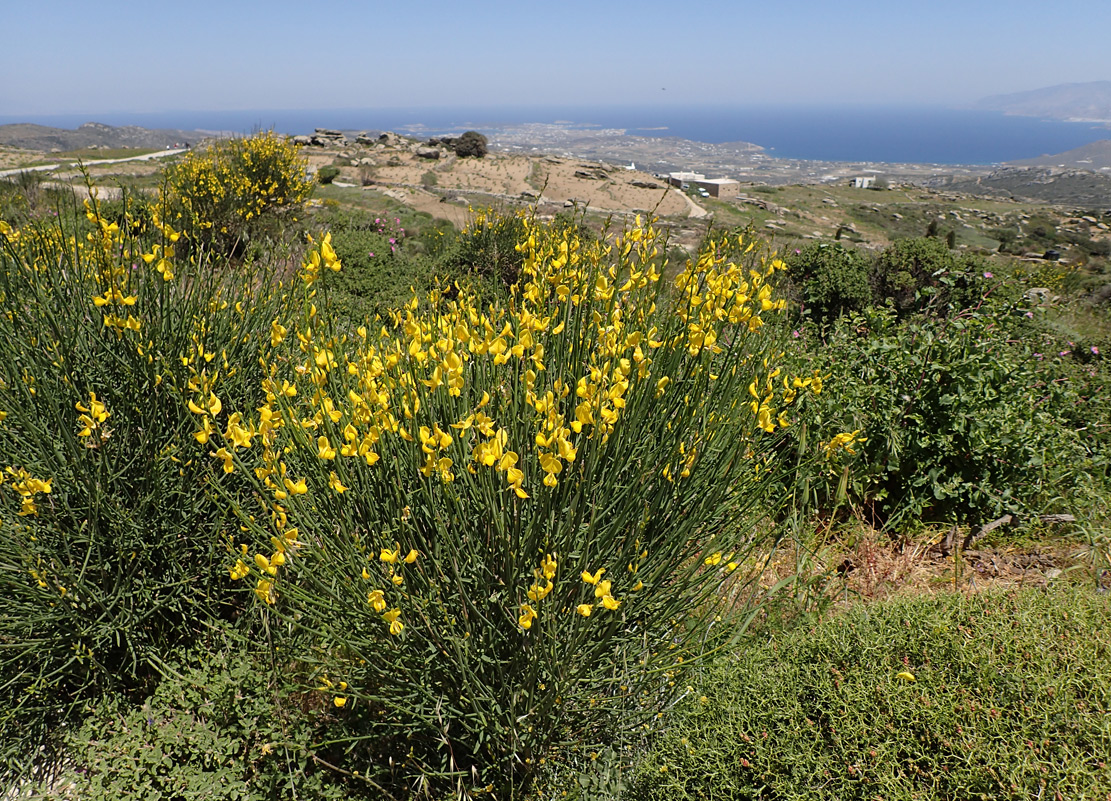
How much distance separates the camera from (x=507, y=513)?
5.26ft

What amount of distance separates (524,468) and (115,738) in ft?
5.98

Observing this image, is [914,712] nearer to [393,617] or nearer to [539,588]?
[539,588]

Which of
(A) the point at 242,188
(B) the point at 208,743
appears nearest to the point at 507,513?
(B) the point at 208,743

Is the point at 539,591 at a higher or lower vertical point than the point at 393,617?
higher

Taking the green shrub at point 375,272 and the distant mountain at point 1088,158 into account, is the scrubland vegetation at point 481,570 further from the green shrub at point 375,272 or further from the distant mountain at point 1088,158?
the distant mountain at point 1088,158

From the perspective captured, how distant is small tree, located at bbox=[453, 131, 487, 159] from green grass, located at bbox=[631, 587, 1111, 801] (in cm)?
3477

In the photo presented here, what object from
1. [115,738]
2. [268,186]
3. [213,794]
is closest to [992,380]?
[213,794]

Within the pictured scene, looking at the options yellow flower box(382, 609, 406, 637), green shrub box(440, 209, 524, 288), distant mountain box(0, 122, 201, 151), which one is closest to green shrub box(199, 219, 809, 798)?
yellow flower box(382, 609, 406, 637)

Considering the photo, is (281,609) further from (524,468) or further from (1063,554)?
(1063,554)

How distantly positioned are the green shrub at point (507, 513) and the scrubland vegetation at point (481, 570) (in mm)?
17

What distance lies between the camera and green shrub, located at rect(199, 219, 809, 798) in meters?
1.53

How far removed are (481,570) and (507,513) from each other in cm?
25

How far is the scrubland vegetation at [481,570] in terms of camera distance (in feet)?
5.12

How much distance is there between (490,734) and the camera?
1781mm
